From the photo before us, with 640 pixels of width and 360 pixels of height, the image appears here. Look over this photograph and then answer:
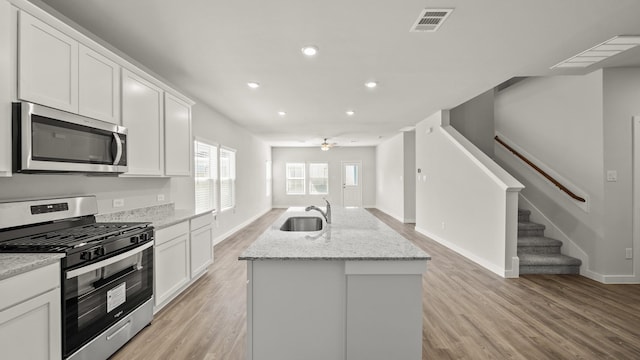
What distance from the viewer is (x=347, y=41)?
265cm

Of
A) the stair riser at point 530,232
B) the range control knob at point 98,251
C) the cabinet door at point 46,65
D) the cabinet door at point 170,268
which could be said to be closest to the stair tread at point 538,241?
the stair riser at point 530,232

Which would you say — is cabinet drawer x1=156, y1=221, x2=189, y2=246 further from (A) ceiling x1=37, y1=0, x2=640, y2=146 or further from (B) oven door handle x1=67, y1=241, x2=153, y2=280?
(A) ceiling x1=37, y1=0, x2=640, y2=146

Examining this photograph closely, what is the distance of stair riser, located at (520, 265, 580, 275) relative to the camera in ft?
12.5

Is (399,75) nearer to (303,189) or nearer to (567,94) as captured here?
(567,94)

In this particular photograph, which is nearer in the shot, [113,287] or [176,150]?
[113,287]

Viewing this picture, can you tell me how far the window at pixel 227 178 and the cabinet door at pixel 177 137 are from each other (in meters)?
2.02

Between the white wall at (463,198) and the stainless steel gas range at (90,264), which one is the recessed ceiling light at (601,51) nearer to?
the white wall at (463,198)

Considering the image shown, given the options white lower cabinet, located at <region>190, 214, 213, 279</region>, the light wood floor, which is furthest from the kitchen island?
white lower cabinet, located at <region>190, 214, 213, 279</region>

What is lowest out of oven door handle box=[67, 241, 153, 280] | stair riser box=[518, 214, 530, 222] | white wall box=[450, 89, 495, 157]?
stair riser box=[518, 214, 530, 222]

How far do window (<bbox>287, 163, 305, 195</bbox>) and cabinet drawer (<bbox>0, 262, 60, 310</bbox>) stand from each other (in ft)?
32.1

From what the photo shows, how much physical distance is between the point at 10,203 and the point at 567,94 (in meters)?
6.19

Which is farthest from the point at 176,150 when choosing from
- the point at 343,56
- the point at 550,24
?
the point at 550,24

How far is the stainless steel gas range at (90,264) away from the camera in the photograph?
165 centimetres

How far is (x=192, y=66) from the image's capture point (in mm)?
3268
